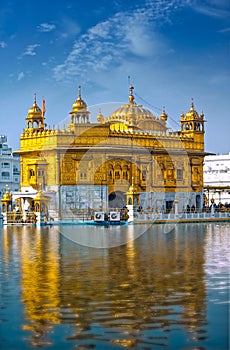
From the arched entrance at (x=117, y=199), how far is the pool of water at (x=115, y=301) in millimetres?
28111

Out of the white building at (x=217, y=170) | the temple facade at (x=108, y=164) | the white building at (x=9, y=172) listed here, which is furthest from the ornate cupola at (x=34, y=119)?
the white building at (x=217, y=170)

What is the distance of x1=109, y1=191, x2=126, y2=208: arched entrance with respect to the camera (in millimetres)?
49003

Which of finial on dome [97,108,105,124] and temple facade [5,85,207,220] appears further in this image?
finial on dome [97,108,105,124]

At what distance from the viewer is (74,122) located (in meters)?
48.2

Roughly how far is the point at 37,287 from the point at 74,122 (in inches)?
1378

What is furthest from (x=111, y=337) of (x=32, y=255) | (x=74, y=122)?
(x=74, y=122)

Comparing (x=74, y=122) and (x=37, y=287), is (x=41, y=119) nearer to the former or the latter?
(x=74, y=122)

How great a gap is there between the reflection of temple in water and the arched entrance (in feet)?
88.3

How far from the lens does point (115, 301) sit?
38.7ft

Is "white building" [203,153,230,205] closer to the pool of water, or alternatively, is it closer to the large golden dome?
the large golden dome

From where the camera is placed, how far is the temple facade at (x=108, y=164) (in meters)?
47.1

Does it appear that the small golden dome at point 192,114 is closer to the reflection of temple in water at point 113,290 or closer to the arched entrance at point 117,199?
the arched entrance at point 117,199

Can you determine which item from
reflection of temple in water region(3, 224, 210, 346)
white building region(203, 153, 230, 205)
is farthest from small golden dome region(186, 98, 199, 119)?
reflection of temple in water region(3, 224, 210, 346)

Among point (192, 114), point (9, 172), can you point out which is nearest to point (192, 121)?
point (192, 114)
